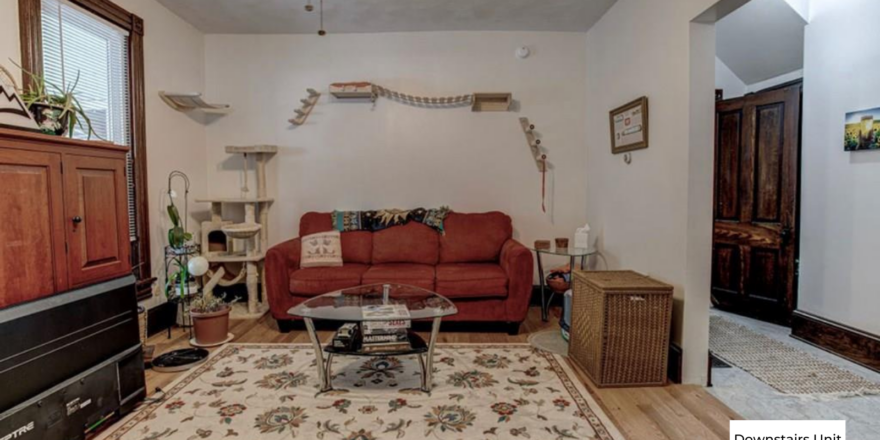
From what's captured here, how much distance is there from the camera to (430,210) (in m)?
4.01

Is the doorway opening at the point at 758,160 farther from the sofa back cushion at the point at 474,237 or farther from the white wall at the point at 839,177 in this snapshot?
the sofa back cushion at the point at 474,237

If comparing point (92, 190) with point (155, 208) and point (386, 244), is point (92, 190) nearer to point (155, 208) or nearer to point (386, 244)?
point (155, 208)

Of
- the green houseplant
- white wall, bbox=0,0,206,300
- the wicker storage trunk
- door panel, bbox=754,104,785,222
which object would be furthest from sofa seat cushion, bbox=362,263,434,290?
door panel, bbox=754,104,785,222

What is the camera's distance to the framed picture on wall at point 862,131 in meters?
2.70

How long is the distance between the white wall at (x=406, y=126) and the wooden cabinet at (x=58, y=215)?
6.69ft

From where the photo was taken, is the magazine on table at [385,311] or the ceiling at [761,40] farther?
the ceiling at [761,40]

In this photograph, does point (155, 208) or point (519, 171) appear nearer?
point (155, 208)

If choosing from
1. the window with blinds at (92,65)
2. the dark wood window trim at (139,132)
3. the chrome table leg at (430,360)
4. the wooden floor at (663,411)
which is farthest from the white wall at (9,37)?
the chrome table leg at (430,360)

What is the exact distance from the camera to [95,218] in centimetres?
206

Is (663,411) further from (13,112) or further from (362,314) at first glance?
(13,112)

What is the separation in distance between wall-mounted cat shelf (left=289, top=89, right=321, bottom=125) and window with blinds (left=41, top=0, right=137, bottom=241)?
1.33 meters

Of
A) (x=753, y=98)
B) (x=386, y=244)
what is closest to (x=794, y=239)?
(x=753, y=98)

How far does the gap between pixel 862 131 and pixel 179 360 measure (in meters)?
4.71

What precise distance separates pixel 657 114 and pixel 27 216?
3.34 metres
